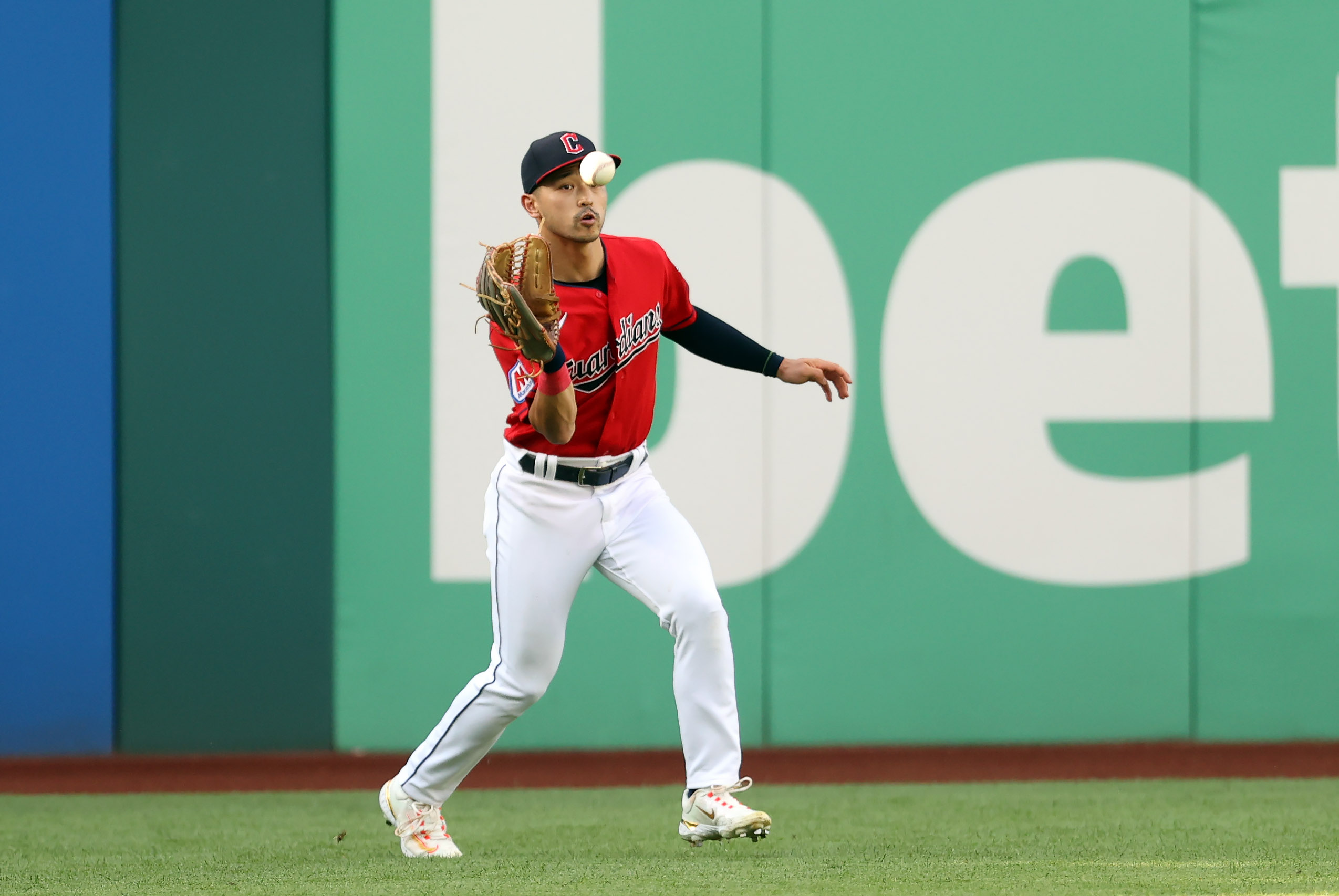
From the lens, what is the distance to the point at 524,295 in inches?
138

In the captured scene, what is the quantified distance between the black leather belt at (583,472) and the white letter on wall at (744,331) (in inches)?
79.7

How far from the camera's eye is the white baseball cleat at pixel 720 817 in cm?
365

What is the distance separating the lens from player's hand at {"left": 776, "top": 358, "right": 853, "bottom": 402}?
403 cm

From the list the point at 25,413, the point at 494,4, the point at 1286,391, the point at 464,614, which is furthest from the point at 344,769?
the point at 1286,391

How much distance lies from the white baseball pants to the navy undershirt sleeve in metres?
0.37

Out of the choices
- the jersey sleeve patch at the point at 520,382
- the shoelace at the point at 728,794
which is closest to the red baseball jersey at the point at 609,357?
the jersey sleeve patch at the point at 520,382

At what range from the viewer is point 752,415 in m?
5.98

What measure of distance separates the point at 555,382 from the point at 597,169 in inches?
20.3

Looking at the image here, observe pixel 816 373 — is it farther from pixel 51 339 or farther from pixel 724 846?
pixel 51 339

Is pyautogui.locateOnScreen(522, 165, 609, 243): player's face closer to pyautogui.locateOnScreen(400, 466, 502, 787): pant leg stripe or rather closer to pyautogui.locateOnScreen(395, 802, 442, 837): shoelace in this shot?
pyautogui.locateOnScreen(400, 466, 502, 787): pant leg stripe

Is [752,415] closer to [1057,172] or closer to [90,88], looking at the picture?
[1057,172]

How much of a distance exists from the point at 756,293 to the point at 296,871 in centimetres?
299

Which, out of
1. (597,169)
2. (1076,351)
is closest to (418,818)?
(597,169)

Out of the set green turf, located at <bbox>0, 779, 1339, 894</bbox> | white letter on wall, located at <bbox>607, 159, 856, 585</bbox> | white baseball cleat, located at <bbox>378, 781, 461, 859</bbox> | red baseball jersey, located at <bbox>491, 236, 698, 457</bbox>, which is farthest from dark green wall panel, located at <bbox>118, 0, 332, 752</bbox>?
red baseball jersey, located at <bbox>491, 236, 698, 457</bbox>
